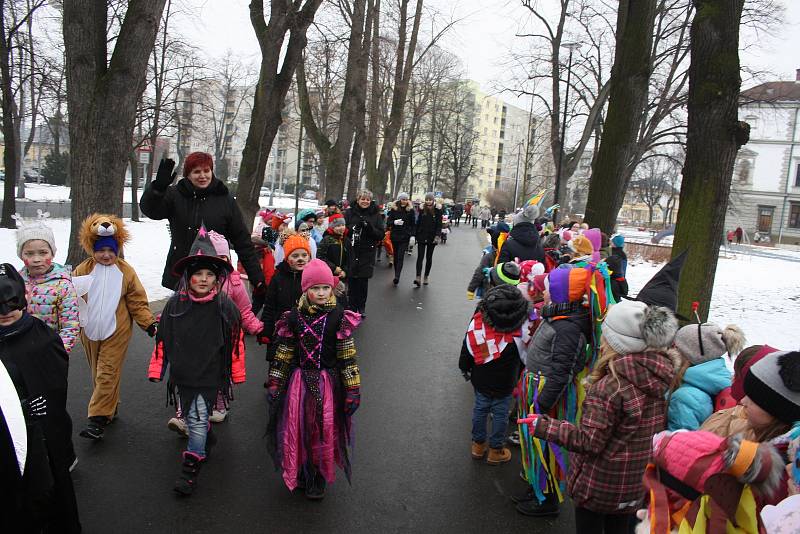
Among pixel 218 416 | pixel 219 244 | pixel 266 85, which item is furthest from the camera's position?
pixel 266 85

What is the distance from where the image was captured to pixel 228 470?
4098 mm

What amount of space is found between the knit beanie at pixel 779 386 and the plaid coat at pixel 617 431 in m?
0.75

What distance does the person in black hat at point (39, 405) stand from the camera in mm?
2291

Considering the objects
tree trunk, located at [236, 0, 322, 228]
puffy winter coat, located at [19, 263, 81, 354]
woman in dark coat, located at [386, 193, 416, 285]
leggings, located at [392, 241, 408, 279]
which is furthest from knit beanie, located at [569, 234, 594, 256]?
tree trunk, located at [236, 0, 322, 228]

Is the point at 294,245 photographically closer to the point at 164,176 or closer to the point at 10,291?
the point at 164,176

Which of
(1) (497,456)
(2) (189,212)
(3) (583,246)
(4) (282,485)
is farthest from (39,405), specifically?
(3) (583,246)

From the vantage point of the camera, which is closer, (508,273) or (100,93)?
(508,273)

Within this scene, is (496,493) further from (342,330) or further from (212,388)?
(212,388)

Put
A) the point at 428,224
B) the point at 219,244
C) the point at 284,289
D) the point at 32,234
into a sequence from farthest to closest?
the point at 428,224
the point at 284,289
the point at 219,244
the point at 32,234

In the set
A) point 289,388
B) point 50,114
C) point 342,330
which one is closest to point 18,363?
point 289,388

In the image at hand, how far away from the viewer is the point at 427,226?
40.5ft

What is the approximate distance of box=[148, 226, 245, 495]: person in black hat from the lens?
12.4 ft

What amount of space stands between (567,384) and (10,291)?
3110 mm

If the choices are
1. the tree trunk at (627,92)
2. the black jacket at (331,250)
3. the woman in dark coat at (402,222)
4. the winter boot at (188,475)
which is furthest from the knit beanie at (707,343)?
the woman in dark coat at (402,222)
